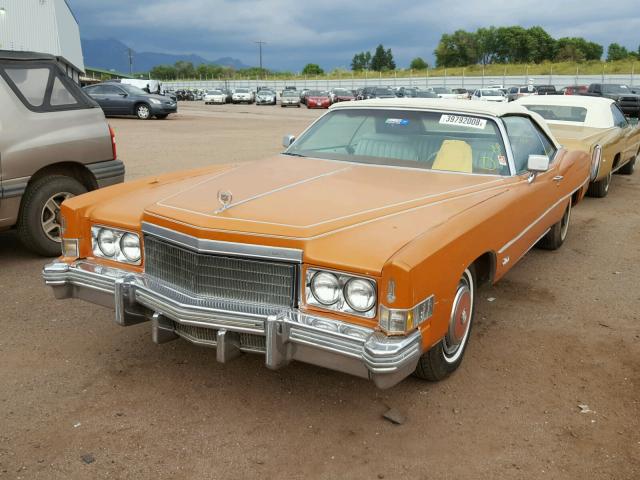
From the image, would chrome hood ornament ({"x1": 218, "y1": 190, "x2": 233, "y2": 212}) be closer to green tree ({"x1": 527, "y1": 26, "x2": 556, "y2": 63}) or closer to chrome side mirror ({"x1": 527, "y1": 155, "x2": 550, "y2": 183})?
chrome side mirror ({"x1": 527, "y1": 155, "x2": 550, "y2": 183})

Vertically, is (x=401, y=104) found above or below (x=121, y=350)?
above

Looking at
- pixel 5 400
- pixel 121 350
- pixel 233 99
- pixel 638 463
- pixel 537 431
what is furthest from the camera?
pixel 233 99

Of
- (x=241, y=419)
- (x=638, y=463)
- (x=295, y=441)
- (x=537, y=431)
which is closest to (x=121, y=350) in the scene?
(x=241, y=419)

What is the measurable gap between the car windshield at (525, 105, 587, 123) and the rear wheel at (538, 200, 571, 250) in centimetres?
332

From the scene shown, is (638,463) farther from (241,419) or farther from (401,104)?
(401,104)

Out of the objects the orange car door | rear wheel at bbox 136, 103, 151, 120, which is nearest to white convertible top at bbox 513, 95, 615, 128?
the orange car door

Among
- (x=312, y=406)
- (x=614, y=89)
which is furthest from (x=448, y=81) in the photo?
(x=312, y=406)

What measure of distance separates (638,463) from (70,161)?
508 centimetres

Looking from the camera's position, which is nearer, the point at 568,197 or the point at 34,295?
the point at 34,295

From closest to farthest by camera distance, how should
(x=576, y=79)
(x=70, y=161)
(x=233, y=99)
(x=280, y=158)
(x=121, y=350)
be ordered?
(x=121, y=350) < (x=280, y=158) < (x=70, y=161) < (x=233, y=99) < (x=576, y=79)

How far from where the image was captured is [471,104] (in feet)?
15.4

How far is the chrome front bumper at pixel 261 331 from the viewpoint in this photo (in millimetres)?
2678

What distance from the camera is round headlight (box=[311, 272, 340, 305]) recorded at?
2814 millimetres

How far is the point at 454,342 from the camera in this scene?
11.1 ft
